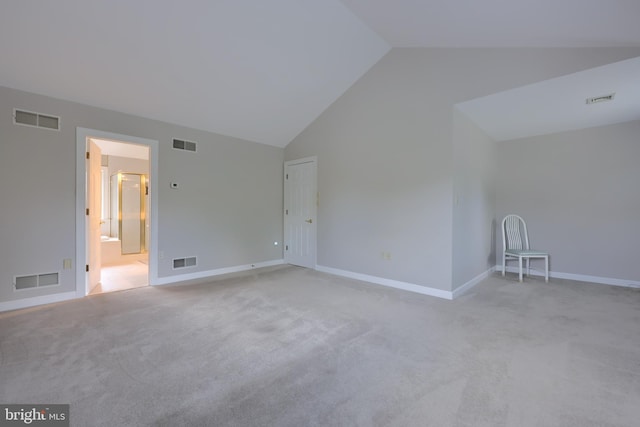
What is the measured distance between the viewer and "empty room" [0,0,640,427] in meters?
1.83

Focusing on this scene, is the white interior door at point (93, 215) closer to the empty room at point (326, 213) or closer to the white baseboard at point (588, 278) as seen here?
the empty room at point (326, 213)

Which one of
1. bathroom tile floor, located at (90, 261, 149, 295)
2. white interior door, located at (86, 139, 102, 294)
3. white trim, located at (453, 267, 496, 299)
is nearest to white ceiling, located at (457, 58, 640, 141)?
white trim, located at (453, 267, 496, 299)

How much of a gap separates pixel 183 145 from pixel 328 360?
12.7 ft

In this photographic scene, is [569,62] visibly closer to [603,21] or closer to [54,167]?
[603,21]

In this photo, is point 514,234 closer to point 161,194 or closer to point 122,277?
point 161,194

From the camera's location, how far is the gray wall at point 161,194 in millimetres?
3125

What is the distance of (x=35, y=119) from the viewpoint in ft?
10.6

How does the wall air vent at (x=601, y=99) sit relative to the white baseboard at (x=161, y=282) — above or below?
above

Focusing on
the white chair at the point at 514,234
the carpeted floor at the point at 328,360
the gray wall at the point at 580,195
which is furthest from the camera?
the white chair at the point at 514,234

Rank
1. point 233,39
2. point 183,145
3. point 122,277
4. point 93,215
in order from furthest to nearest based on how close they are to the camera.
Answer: point 122,277, point 183,145, point 93,215, point 233,39

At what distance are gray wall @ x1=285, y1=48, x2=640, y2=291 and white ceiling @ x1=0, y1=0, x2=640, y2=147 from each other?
0.64 ft

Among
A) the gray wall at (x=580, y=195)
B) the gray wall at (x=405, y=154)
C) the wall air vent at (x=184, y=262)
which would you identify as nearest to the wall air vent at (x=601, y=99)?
the gray wall at (x=405, y=154)

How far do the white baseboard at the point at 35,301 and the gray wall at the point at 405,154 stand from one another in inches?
140

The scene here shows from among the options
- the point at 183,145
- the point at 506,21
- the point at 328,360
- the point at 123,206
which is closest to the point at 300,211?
the point at 183,145
